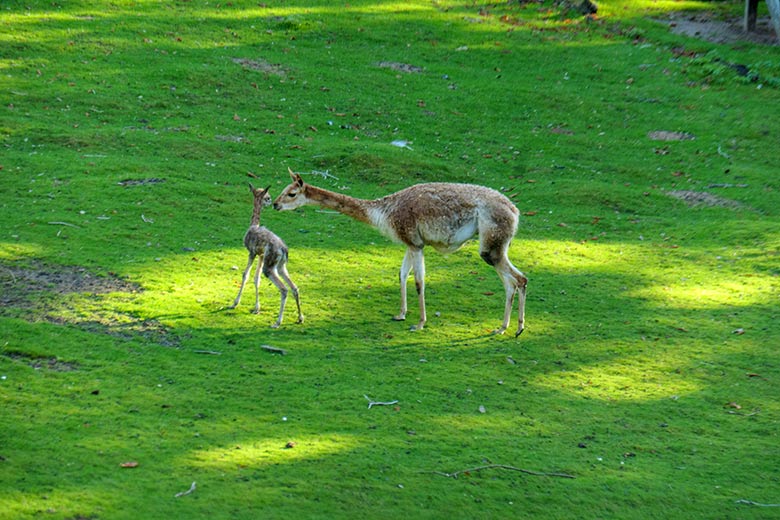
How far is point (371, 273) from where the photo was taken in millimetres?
12414

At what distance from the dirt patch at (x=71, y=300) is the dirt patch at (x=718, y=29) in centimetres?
2111

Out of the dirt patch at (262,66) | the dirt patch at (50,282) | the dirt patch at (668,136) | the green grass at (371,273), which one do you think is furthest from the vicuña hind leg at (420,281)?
the dirt patch at (262,66)

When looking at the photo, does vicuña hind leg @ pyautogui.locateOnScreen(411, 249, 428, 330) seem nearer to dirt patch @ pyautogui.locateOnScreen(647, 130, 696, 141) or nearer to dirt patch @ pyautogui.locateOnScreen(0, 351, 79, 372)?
dirt patch @ pyautogui.locateOnScreen(0, 351, 79, 372)

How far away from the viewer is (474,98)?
799 inches

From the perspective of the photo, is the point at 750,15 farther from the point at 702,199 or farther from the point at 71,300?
the point at 71,300

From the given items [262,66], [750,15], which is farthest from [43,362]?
[750,15]

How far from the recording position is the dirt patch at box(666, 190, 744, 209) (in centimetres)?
1617

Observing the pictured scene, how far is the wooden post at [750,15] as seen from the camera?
26.6 meters

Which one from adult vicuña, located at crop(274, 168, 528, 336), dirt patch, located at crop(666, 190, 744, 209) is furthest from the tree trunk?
adult vicuña, located at crop(274, 168, 528, 336)

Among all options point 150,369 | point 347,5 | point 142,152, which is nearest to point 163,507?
point 150,369

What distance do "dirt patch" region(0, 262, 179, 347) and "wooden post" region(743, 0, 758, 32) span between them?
74.7 feet

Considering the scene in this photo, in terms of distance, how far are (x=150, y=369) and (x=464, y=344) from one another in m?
3.71

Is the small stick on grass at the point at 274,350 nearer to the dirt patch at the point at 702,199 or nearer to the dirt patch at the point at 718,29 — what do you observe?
the dirt patch at the point at 702,199

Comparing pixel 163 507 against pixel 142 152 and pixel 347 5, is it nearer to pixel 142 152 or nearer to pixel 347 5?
pixel 142 152
